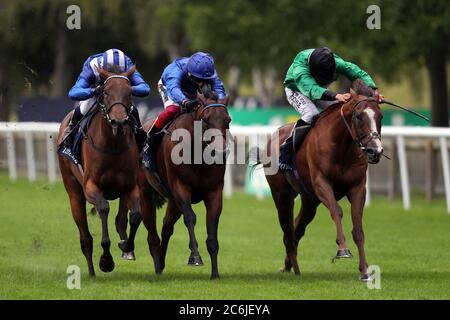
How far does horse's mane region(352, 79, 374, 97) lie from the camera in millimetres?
10000

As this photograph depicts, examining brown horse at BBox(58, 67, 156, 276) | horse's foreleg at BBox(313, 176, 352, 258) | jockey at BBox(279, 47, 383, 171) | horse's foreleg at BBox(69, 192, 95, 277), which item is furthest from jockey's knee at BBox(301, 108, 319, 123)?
horse's foreleg at BBox(69, 192, 95, 277)

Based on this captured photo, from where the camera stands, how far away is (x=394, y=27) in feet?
70.3

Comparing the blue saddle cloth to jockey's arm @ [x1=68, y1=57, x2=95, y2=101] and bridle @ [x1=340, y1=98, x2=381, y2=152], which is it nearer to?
jockey's arm @ [x1=68, y1=57, x2=95, y2=101]

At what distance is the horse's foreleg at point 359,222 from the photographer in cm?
975

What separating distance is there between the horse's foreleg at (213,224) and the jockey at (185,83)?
0.80 metres

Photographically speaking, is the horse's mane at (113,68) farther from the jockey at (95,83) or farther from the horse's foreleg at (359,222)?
the horse's foreleg at (359,222)

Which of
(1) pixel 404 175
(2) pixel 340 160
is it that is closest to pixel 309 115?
(2) pixel 340 160

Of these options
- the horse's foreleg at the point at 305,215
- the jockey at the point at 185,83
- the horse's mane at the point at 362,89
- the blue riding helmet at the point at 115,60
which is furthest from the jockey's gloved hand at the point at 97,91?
the horse's foreleg at the point at 305,215

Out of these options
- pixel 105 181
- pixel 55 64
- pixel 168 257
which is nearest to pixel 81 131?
pixel 105 181

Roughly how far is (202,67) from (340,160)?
145 cm

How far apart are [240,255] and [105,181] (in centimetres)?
330

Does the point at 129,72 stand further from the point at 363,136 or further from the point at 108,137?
the point at 363,136

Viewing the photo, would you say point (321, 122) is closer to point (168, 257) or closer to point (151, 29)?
point (168, 257)

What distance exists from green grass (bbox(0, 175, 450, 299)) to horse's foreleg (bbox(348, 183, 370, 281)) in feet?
0.46
